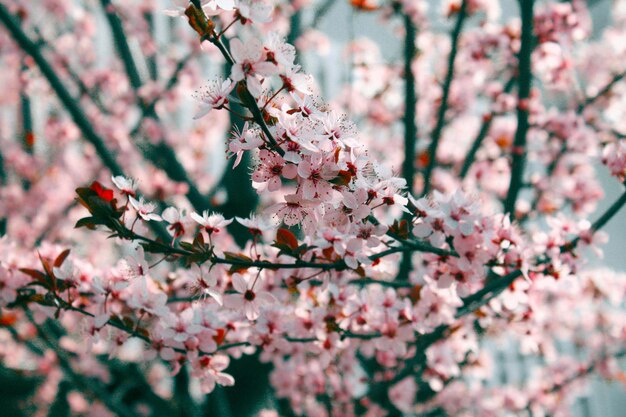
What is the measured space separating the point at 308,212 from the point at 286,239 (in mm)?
157

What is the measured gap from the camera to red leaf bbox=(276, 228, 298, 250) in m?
1.43

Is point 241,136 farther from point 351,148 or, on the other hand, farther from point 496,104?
point 496,104

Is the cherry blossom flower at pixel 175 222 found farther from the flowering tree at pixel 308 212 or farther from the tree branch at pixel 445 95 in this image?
the tree branch at pixel 445 95

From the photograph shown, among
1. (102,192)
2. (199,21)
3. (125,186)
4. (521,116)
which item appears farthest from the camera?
(521,116)

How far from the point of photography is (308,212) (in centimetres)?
133

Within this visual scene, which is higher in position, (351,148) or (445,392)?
(445,392)

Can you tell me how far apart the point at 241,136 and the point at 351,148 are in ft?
0.93

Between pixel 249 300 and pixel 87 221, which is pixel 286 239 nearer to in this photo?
pixel 249 300

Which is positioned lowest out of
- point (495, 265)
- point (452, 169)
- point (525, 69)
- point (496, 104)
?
point (495, 265)

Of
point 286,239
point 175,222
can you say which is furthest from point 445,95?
point 175,222

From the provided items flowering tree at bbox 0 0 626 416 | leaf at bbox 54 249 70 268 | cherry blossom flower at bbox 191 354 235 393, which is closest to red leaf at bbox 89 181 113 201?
flowering tree at bbox 0 0 626 416

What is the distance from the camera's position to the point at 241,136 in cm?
128

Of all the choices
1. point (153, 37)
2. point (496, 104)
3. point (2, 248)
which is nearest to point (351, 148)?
point (2, 248)

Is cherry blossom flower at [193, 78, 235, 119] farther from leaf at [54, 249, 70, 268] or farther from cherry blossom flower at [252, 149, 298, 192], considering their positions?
leaf at [54, 249, 70, 268]
